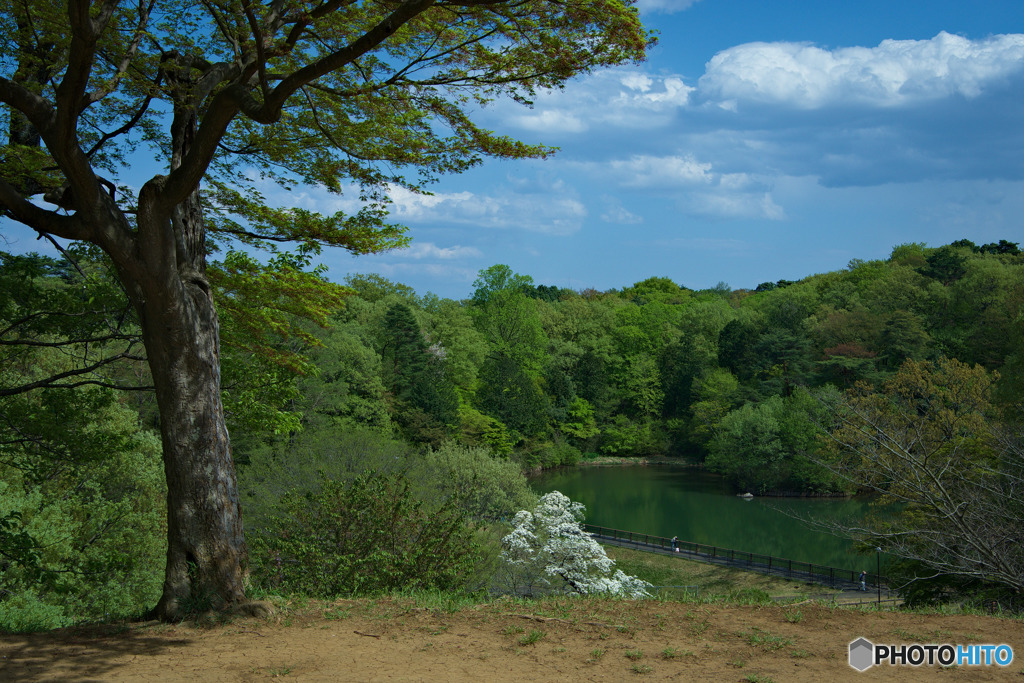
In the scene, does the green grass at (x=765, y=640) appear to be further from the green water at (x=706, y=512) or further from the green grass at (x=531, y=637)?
the green water at (x=706, y=512)

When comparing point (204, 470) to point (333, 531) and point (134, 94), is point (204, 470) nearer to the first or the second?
point (333, 531)

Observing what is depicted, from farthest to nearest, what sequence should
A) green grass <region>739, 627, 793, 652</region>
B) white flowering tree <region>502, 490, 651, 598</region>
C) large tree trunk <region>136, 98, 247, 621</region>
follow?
white flowering tree <region>502, 490, 651, 598</region> < large tree trunk <region>136, 98, 247, 621</region> < green grass <region>739, 627, 793, 652</region>

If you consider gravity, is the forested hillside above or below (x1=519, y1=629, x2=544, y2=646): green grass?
above

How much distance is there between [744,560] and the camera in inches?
1058

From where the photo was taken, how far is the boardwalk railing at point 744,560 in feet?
79.7

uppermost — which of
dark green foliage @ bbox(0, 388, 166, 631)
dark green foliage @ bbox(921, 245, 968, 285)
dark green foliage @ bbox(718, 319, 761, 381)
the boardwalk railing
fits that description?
dark green foliage @ bbox(921, 245, 968, 285)

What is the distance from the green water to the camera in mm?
30078

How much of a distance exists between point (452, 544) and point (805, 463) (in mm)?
34993

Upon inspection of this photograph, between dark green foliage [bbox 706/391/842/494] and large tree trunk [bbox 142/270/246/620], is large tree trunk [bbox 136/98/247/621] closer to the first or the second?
large tree trunk [bbox 142/270/246/620]

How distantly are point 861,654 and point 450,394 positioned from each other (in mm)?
34742

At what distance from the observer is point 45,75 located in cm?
794

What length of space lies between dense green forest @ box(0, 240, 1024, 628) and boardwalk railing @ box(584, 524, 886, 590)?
3.87 metres

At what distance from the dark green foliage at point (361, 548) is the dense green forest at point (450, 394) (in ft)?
0.15

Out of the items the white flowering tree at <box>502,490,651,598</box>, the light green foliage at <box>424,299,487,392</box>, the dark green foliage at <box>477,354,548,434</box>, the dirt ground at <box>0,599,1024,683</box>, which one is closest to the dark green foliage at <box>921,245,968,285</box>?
the dark green foliage at <box>477,354,548,434</box>
